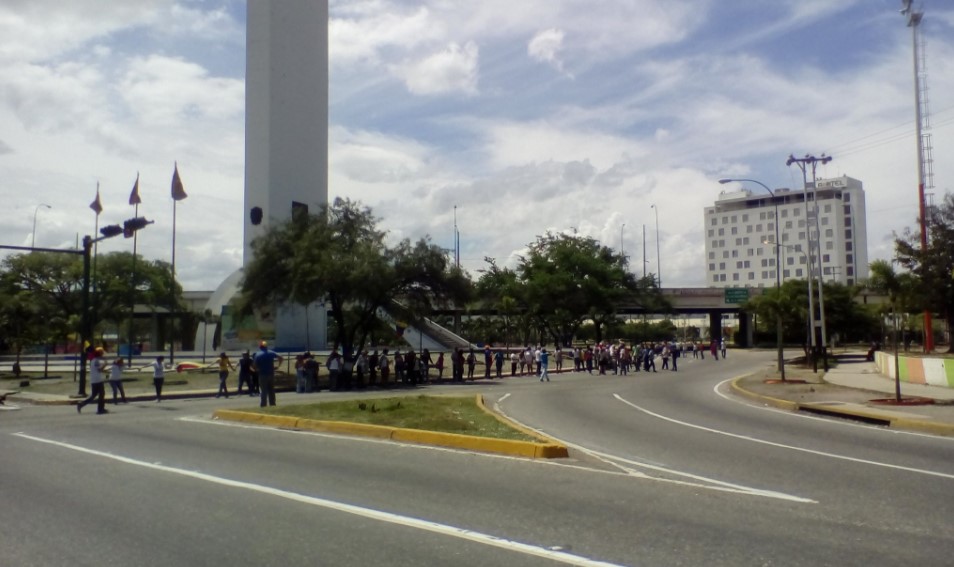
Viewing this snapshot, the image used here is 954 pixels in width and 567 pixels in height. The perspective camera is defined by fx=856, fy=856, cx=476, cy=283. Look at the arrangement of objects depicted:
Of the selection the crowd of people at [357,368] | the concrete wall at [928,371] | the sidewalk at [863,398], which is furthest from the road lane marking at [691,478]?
the concrete wall at [928,371]

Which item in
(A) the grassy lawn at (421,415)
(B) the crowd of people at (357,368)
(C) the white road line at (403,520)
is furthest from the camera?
(B) the crowd of people at (357,368)

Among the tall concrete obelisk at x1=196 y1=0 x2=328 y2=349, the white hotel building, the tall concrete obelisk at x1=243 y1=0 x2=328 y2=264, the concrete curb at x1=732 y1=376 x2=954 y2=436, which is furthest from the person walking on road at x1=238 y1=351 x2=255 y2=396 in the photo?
the white hotel building

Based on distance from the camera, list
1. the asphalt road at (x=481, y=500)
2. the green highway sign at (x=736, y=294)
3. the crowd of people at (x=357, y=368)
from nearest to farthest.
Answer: the asphalt road at (x=481, y=500) < the crowd of people at (x=357, y=368) < the green highway sign at (x=736, y=294)

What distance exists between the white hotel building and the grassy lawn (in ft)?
392

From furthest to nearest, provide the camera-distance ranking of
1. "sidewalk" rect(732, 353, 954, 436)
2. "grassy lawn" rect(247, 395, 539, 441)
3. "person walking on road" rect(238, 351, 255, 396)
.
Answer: "person walking on road" rect(238, 351, 255, 396) → "sidewalk" rect(732, 353, 954, 436) → "grassy lawn" rect(247, 395, 539, 441)

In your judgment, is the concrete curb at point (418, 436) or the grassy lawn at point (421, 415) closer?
the concrete curb at point (418, 436)

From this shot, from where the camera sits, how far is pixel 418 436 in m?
14.8

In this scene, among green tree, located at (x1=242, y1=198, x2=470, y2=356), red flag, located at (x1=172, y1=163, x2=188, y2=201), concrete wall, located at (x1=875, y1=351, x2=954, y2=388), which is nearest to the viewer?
concrete wall, located at (x1=875, y1=351, x2=954, y2=388)

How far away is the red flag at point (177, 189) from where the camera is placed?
55500 millimetres

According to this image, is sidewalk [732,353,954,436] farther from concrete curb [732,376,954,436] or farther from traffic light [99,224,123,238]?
traffic light [99,224,123,238]

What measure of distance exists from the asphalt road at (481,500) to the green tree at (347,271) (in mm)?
20145

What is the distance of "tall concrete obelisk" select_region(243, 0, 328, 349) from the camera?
211ft

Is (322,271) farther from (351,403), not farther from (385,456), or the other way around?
(385,456)

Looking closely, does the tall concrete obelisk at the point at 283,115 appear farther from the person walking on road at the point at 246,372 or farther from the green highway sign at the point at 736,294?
the green highway sign at the point at 736,294
